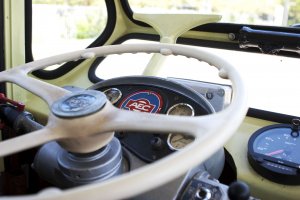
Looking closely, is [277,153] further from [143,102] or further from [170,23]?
[170,23]

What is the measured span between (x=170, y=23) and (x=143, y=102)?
0.53 metres

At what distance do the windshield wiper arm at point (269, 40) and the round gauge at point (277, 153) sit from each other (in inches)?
10.8

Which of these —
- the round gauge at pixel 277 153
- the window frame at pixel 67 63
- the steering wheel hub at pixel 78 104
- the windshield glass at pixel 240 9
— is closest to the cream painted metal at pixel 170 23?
the windshield glass at pixel 240 9

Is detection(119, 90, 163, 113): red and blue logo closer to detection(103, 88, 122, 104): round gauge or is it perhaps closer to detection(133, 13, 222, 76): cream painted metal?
detection(103, 88, 122, 104): round gauge

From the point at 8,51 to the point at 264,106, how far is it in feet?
3.40

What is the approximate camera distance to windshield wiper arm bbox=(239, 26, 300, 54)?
4.21 feet

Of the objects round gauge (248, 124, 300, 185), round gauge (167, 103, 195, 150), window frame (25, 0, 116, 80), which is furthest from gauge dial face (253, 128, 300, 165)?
window frame (25, 0, 116, 80)

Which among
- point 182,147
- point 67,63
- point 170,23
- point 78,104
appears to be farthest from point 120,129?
point 67,63

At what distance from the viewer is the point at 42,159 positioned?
3.24 ft

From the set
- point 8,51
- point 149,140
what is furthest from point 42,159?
point 8,51

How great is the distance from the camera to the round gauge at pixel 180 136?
3.15ft

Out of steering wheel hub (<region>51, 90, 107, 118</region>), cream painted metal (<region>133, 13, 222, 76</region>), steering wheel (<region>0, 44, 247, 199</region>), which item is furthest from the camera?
cream painted metal (<region>133, 13, 222, 76</region>)

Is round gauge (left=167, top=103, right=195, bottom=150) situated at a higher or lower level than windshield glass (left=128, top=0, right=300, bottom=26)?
lower

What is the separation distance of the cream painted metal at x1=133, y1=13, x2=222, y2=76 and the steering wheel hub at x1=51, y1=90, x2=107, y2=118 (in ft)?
2.48
